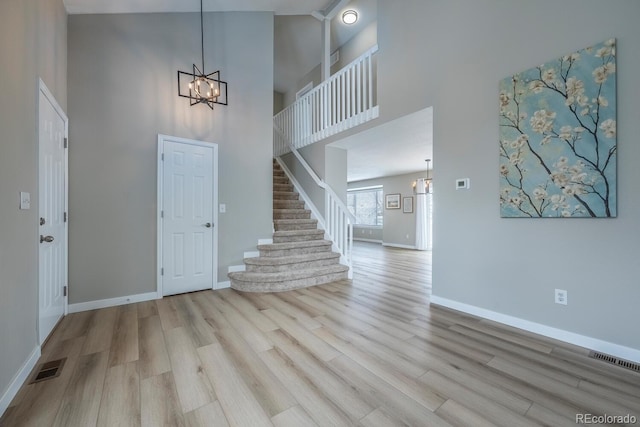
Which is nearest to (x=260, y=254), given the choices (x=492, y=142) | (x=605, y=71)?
(x=492, y=142)

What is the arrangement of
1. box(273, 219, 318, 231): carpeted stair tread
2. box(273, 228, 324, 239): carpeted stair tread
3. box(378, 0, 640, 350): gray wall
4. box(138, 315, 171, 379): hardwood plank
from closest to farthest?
1. box(138, 315, 171, 379): hardwood plank
2. box(378, 0, 640, 350): gray wall
3. box(273, 228, 324, 239): carpeted stair tread
4. box(273, 219, 318, 231): carpeted stair tread

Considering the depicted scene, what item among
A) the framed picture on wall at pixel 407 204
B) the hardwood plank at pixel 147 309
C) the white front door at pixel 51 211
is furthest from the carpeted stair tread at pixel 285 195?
the framed picture on wall at pixel 407 204

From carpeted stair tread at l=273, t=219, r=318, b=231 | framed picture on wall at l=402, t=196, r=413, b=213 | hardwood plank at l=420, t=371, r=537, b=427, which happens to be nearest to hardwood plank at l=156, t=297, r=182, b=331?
carpeted stair tread at l=273, t=219, r=318, b=231

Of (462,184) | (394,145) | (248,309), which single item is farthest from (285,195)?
(462,184)

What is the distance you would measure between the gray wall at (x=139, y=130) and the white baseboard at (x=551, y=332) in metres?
2.87

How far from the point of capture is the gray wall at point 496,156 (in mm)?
1938

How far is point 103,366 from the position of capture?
187cm

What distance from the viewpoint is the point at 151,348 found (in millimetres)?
2117

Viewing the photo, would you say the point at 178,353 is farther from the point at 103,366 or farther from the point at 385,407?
the point at 385,407

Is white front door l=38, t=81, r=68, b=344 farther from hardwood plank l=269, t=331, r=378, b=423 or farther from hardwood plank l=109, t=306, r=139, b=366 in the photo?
hardwood plank l=269, t=331, r=378, b=423

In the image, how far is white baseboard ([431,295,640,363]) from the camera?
194cm

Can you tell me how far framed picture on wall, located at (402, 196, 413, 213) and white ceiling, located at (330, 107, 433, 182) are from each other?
1.20 metres

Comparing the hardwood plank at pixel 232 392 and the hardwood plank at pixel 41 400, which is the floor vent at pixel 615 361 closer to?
the hardwood plank at pixel 232 392

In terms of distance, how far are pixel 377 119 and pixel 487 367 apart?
315 centimetres
